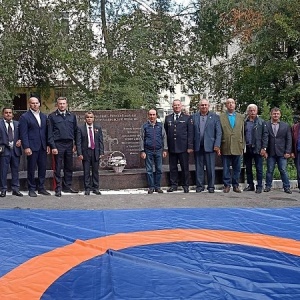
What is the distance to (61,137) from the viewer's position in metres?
7.96

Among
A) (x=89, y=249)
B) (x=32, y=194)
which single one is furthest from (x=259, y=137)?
(x=89, y=249)

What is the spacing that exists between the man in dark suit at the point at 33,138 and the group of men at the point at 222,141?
71.1 inches

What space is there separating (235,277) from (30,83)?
14.6 metres

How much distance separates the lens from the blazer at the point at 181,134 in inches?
323

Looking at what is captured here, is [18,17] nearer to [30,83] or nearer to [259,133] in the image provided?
[30,83]

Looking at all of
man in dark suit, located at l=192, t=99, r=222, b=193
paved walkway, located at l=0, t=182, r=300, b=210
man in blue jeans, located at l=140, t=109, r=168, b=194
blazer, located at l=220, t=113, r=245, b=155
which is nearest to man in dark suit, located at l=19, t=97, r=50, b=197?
paved walkway, located at l=0, t=182, r=300, b=210

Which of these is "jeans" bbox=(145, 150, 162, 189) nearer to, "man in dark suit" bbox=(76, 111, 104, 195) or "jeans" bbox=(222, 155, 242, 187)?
"man in dark suit" bbox=(76, 111, 104, 195)

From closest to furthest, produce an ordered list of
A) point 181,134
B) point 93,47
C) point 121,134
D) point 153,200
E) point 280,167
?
1. point 153,200
2. point 181,134
3. point 280,167
4. point 121,134
5. point 93,47

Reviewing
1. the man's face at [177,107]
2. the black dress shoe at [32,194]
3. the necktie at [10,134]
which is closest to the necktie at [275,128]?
the man's face at [177,107]

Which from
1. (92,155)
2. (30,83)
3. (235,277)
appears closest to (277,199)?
(92,155)

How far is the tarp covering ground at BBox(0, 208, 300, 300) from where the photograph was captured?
11.7 ft

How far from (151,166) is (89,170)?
115cm

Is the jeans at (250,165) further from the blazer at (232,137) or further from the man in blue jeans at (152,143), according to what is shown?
the man in blue jeans at (152,143)

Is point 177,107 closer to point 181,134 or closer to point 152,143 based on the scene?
point 181,134
